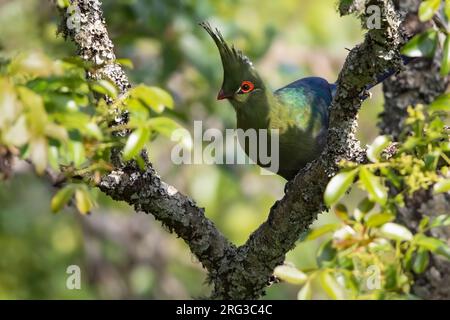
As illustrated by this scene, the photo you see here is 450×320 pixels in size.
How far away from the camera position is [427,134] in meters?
2.06

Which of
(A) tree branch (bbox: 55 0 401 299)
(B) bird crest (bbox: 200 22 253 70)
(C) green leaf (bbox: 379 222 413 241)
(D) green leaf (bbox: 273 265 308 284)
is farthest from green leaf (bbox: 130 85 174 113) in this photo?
(B) bird crest (bbox: 200 22 253 70)

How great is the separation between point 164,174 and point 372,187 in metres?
4.53

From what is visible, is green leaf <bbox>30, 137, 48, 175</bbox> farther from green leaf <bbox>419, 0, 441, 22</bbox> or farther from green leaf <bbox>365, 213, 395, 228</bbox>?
green leaf <bbox>419, 0, 441, 22</bbox>

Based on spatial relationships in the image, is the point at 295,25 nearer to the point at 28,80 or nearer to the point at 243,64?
the point at 243,64

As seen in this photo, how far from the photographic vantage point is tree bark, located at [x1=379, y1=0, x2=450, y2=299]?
3.64m

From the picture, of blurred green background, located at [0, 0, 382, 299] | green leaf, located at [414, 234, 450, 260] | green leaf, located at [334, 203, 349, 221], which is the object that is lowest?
green leaf, located at [414, 234, 450, 260]

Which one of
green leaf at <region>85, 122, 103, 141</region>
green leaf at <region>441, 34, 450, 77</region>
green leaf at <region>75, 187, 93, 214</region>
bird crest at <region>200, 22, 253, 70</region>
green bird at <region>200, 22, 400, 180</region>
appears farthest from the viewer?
green bird at <region>200, 22, 400, 180</region>

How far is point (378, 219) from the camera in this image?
192cm

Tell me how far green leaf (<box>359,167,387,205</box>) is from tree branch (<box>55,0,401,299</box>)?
0.65 metres

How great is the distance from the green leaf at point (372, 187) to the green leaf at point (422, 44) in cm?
43

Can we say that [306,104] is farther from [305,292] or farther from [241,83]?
[305,292]

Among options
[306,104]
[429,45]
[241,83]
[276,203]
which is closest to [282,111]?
[306,104]

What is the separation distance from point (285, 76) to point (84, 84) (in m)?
3.95
